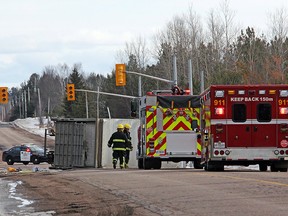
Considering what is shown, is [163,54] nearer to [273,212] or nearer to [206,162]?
[206,162]

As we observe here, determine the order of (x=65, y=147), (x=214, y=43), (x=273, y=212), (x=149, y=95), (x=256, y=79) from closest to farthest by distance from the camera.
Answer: (x=273, y=212)
(x=149, y=95)
(x=65, y=147)
(x=256, y=79)
(x=214, y=43)

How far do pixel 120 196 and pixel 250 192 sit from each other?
2.45m

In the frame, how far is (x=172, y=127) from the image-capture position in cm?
2539

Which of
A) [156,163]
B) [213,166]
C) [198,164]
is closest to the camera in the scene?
[213,166]

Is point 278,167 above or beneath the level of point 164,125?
beneath

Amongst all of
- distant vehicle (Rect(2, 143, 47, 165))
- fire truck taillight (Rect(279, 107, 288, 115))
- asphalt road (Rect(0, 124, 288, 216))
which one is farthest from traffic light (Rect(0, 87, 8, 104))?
fire truck taillight (Rect(279, 107, 288, 115))

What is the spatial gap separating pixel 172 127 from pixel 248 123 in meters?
4.63

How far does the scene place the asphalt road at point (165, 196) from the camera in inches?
453

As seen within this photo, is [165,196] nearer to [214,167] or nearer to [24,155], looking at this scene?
[214,167]

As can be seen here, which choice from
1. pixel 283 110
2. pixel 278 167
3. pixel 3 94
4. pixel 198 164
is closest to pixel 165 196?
pixel 283 110

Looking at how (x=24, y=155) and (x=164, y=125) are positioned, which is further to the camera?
(x=24, y=155)

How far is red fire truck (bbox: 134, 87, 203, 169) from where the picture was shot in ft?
83.1

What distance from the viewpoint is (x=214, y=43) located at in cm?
8425

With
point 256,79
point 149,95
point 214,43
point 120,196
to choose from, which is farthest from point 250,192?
point 214,43
